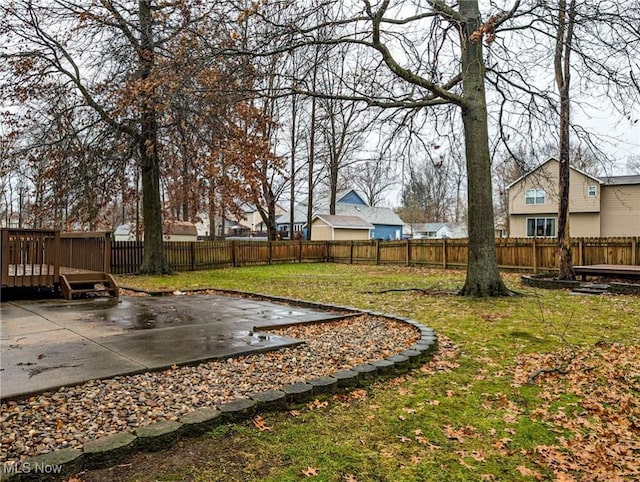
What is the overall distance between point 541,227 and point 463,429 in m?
24.7

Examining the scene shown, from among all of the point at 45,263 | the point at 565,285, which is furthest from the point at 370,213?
the point at 45,263

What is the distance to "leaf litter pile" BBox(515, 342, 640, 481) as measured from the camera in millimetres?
2525

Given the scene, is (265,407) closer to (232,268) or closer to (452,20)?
(452,20)

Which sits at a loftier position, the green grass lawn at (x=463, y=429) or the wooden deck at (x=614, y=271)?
the wooden deck at (x=614, y=271)

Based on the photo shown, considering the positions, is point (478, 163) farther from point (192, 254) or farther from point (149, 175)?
point (192, 254)

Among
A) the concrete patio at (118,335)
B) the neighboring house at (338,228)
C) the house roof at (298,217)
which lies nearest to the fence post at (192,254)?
the concrete patio at (118,335)

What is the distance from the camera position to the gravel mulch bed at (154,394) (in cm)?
258

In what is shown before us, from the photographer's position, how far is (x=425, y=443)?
274cm

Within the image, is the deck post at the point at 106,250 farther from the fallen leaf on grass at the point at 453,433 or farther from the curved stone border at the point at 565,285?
the curved stone border at the point at 565,285

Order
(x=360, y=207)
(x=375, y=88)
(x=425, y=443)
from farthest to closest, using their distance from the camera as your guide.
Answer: (x=360, y=207) → (x=375, y=88) → (x=425, y=443)

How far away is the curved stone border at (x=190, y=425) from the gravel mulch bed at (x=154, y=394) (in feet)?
0.49

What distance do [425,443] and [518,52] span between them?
8.20m

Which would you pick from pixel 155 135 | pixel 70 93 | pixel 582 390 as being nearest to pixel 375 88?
pixel 155 135

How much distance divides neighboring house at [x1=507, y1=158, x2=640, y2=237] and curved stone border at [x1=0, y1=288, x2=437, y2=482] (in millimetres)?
19262
